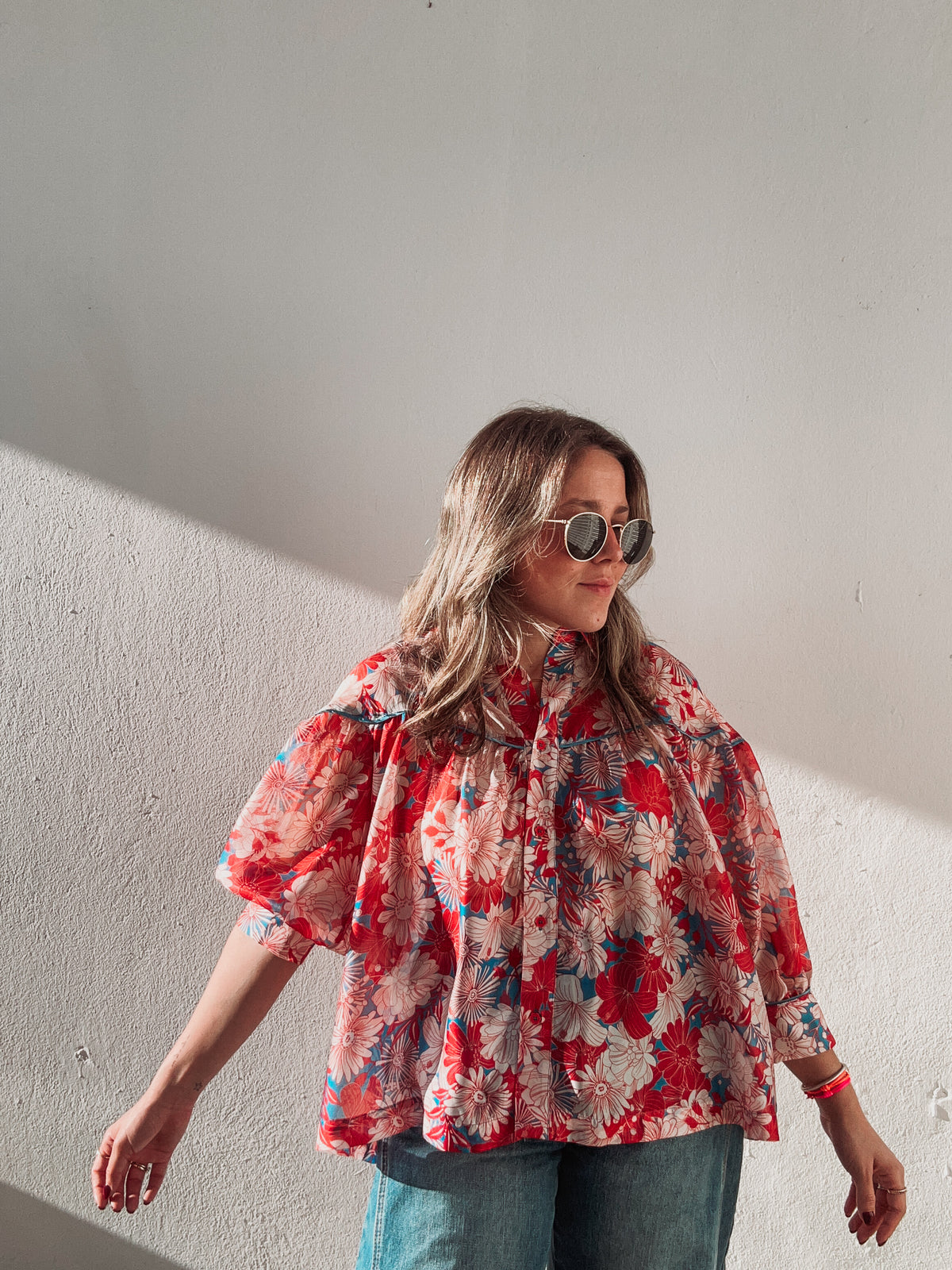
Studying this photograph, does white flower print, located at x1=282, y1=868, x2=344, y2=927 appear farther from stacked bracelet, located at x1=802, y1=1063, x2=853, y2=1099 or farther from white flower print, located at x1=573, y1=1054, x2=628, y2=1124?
stacked bracelet, located at x1=802, y1=1063, x2=853, y2=1099

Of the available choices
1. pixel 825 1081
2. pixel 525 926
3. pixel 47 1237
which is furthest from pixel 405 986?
pixel 47 1237

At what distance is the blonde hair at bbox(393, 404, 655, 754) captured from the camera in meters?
1.33

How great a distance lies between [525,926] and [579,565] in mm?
523

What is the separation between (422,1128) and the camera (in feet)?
4.08

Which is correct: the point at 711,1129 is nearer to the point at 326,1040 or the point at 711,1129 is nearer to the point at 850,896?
the point at 850,896

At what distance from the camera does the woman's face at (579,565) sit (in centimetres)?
134

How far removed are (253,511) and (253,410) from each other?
0.69ft

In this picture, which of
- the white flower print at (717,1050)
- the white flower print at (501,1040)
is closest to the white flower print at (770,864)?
the white flower print at (717,1050)

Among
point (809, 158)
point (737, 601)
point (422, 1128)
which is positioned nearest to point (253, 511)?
point (737, 601)

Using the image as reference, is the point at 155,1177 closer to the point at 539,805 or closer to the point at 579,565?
the point at 539,805

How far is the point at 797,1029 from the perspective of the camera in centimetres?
131

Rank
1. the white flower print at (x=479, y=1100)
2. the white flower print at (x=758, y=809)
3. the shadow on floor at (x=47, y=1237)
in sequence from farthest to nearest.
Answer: the shadow on floor at (x=47, y=1237) → the white flower print at (x=758, y=809) → the white flower print at (x=479, y=1100)

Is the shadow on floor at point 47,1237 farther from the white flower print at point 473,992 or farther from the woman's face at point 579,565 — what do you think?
the woman's face at point 579,565

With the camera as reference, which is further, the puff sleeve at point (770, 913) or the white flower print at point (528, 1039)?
the puff sleeve at point (770, 913)
